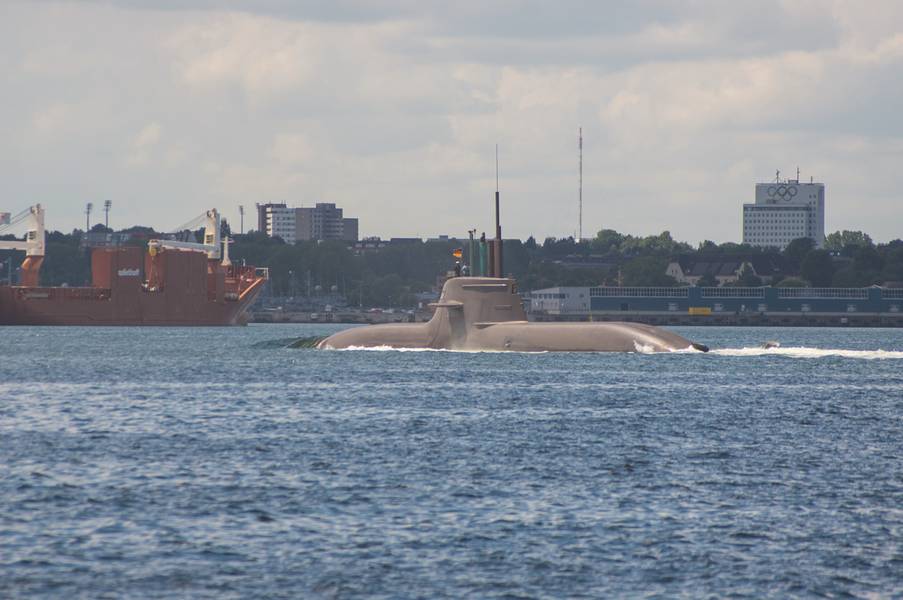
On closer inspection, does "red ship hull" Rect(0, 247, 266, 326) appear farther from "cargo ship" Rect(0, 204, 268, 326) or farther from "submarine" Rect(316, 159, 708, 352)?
"submarine" Rect(316, 159, 708, 352)

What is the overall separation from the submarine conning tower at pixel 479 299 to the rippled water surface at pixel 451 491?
47.9ft

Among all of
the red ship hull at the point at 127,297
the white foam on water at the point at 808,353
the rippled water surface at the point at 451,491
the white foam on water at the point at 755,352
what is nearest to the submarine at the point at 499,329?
the white foam on water at the point at 755,352

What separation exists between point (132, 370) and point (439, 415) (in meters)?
30.5

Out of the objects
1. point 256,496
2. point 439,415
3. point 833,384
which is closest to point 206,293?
point 833,384

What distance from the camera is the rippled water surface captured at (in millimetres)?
22734

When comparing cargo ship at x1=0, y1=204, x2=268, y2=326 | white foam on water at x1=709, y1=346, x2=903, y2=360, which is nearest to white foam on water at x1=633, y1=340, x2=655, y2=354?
white foam on water at x1=709, y1=346, x2=903, y2=360

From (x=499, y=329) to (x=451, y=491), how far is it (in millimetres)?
43948

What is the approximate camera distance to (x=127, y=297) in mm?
163875

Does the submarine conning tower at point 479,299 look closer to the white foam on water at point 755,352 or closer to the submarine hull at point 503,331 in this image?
the submarine hull at point 503,331

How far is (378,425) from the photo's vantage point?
43.2m

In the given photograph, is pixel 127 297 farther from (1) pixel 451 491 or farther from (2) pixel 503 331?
(1) pixel 451 491

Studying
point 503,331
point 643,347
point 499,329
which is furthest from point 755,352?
point 499,329

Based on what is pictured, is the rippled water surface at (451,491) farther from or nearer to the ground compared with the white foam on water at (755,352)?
nearer to the ground

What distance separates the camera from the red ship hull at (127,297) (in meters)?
163
